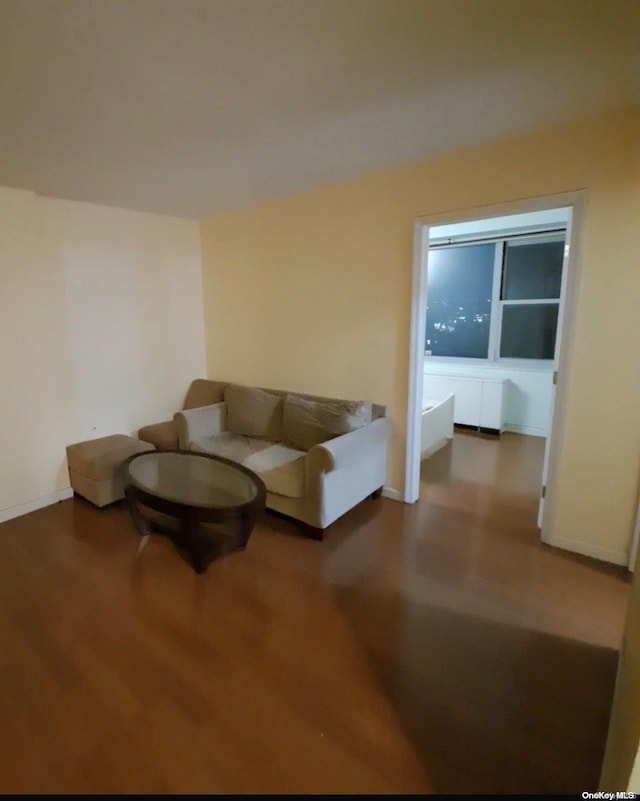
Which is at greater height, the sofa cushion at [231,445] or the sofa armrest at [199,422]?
the sofa armrest at [199,422]

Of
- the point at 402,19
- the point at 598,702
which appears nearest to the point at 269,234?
the point at 402,19

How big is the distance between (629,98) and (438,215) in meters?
1.05

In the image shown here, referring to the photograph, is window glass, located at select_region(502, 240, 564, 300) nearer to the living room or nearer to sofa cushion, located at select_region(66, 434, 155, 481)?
the living room

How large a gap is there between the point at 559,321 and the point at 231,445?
2.49 metres

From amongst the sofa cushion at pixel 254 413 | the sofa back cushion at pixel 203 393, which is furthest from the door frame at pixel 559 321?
the sofa back cushion at pixel 203 393

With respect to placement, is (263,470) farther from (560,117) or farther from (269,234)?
(560,117)

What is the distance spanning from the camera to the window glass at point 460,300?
5.27 metres

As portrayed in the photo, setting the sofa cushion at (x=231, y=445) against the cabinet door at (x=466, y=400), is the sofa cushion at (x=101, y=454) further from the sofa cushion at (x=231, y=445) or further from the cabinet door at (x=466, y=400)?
the cabinet door at (x=466, y=400)

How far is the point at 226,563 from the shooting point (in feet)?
8.00

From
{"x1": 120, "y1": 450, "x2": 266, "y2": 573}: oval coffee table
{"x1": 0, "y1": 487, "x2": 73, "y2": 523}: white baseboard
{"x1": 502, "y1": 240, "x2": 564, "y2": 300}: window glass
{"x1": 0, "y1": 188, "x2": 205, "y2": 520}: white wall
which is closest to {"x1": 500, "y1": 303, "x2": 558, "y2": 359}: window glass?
{"x1": 502, "y1": 240, "x2": 564, "y2": 300}: window glass

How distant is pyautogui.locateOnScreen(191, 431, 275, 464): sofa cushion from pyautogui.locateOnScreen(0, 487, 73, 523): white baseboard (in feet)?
3.60

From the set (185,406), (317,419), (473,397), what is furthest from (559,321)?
(185,406)

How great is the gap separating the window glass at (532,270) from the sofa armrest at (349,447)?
3138mm

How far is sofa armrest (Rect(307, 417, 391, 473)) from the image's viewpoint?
8.32 feet
